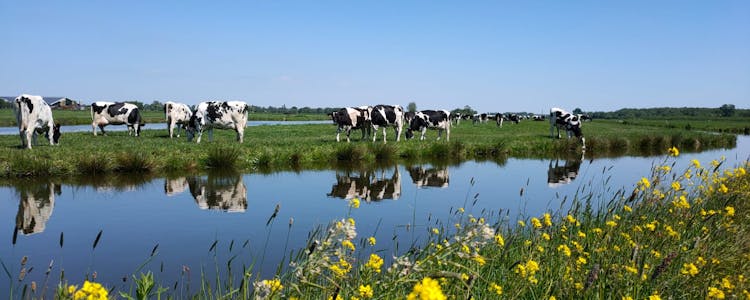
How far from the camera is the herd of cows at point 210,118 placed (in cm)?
1886

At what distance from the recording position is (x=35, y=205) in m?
10.8

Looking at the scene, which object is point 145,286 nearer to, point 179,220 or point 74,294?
point 74,294

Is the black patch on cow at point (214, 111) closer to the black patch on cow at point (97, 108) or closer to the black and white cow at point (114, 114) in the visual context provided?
the black and white cow at point (114, 114)

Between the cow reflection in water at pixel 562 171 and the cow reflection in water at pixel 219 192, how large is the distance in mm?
9567

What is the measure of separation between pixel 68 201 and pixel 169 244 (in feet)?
16.5

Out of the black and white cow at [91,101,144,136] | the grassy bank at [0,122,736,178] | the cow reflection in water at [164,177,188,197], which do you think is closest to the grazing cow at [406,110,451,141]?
the grassy bank at [0,122,736,178]

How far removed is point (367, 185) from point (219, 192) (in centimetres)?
451

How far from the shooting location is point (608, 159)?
23969 millimetres

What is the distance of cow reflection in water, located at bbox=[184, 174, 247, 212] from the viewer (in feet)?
37.2

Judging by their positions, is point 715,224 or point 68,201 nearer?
point 715,224

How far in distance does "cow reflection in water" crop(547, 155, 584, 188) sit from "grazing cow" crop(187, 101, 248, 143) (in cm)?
1490

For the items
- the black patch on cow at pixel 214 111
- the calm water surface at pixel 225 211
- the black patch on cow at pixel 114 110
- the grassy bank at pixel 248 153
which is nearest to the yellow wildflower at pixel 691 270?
the calm water surface at pixel 225 211

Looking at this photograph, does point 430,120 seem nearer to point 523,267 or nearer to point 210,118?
point 210,118

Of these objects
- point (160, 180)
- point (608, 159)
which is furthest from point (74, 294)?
point (608, 159)
